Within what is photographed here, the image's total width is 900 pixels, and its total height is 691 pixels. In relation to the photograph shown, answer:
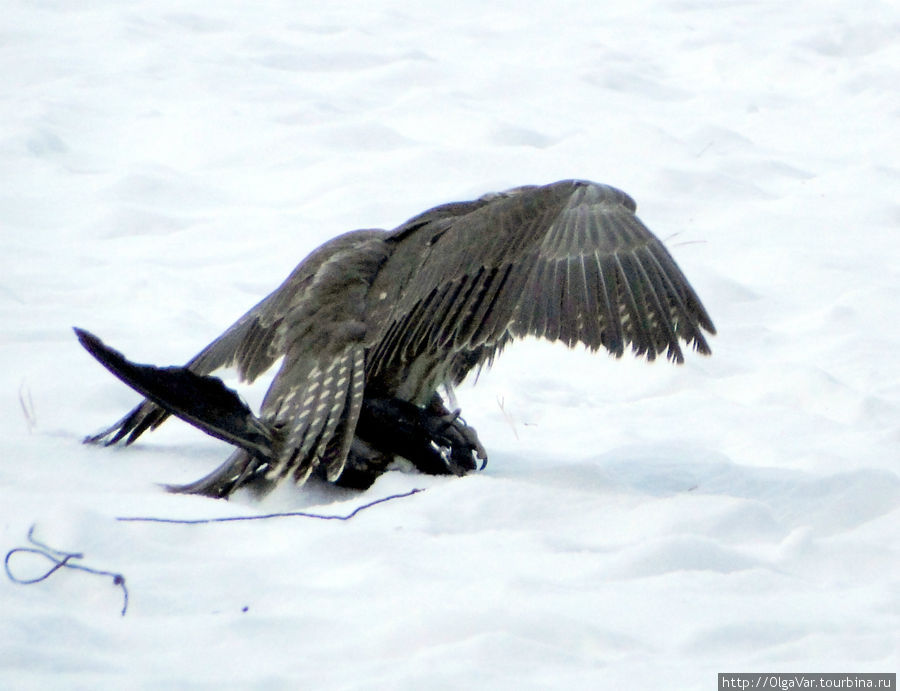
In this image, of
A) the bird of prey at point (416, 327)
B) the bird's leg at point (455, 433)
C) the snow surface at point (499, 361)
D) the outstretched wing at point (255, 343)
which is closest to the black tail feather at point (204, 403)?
the bird of prey at point (416, 327)

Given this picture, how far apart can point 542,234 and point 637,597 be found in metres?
1.28

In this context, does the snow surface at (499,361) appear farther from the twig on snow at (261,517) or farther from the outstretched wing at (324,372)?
the outstretched wing at (324,372)

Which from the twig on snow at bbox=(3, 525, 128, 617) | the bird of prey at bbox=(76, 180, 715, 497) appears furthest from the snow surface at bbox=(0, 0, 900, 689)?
the bird of prey at bbox=(76, 180, 715, 497)

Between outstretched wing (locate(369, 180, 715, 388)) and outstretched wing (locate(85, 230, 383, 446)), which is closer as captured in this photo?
outstretched wing (locate(369, 180, 715, 388))

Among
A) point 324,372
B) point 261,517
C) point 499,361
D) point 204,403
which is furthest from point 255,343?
point 499,361

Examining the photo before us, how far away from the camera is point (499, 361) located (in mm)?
4996

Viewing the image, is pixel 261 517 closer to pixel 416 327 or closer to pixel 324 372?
pixel 324 372

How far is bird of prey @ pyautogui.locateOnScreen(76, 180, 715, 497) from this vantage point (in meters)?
3.41

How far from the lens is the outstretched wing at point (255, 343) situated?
12.5 feet

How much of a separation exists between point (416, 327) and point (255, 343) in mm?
666

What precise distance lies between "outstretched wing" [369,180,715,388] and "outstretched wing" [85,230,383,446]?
0.27 m

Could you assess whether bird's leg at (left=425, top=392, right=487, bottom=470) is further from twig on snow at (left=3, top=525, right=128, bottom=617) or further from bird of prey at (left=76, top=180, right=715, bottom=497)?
twig on snow at (left=3, top=525, right=128, bottom=617)

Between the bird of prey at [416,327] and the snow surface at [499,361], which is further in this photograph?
the bird of prey at [416,327]

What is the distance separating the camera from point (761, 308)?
5496 millimetres
